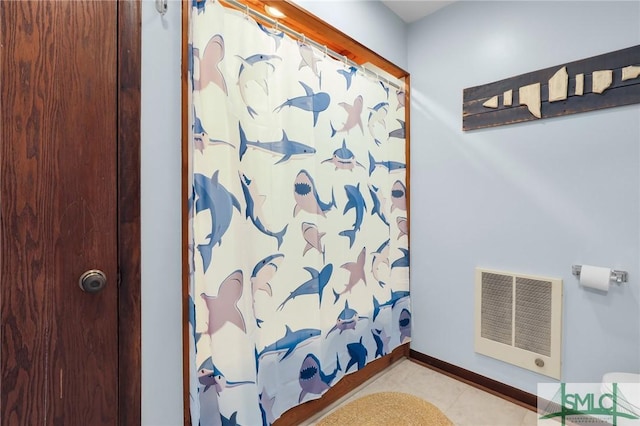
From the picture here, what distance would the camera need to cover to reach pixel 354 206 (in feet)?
5.70

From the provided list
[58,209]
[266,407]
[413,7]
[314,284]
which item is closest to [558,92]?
[413,7]

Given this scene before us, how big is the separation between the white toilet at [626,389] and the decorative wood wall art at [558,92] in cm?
127

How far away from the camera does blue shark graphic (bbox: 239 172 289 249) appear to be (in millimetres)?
1244

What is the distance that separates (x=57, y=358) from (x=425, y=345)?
6.77 ft

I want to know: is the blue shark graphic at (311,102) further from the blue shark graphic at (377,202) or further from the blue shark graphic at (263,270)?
the blue shark graphic at (263,270)

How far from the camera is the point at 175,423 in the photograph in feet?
3.75

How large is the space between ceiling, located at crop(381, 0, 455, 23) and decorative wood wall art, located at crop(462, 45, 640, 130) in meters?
0.64

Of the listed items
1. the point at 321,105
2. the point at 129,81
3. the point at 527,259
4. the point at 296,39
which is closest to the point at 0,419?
the point at 129,81

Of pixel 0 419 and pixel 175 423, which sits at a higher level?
pixel 0 419

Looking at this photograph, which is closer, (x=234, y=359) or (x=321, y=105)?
(x=234, y=359)

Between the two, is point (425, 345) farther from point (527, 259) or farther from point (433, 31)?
point (433, 31)

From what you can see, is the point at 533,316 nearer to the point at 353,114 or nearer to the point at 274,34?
the point at 353,114

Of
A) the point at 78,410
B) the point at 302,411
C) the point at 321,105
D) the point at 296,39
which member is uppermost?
the point at 296,39

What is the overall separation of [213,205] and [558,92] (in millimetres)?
1859
